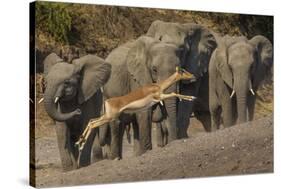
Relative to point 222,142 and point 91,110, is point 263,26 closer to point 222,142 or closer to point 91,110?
point 222,142

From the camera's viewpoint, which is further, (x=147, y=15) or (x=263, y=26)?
(x=263, y=26)

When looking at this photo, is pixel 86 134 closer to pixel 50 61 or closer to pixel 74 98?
pixel 74 98

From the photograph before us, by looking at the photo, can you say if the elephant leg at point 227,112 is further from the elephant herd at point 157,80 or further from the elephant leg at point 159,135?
the elephant leg at point 159,135

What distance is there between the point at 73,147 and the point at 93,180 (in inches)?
21.4

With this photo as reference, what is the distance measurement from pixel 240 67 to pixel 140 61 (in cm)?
177

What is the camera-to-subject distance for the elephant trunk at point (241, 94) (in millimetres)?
12047

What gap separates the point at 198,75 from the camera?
38.4 feet

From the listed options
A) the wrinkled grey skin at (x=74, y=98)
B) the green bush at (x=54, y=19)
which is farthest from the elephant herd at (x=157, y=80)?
the green bush at (x=54, y=19)

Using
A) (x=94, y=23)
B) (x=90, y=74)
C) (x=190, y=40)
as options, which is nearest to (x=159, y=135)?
(x=90, y=74)

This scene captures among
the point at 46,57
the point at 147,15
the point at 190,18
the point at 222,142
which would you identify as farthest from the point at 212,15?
the point at 46,57

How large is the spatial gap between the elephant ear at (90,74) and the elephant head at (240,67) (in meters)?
1.96

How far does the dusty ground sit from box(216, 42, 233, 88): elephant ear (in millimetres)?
745

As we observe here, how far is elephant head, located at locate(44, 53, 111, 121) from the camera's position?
10555 mm

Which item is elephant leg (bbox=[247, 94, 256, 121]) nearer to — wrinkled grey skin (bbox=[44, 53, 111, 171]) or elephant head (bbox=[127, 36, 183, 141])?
elephant head (bbox=[127, 36, 183, 141])
